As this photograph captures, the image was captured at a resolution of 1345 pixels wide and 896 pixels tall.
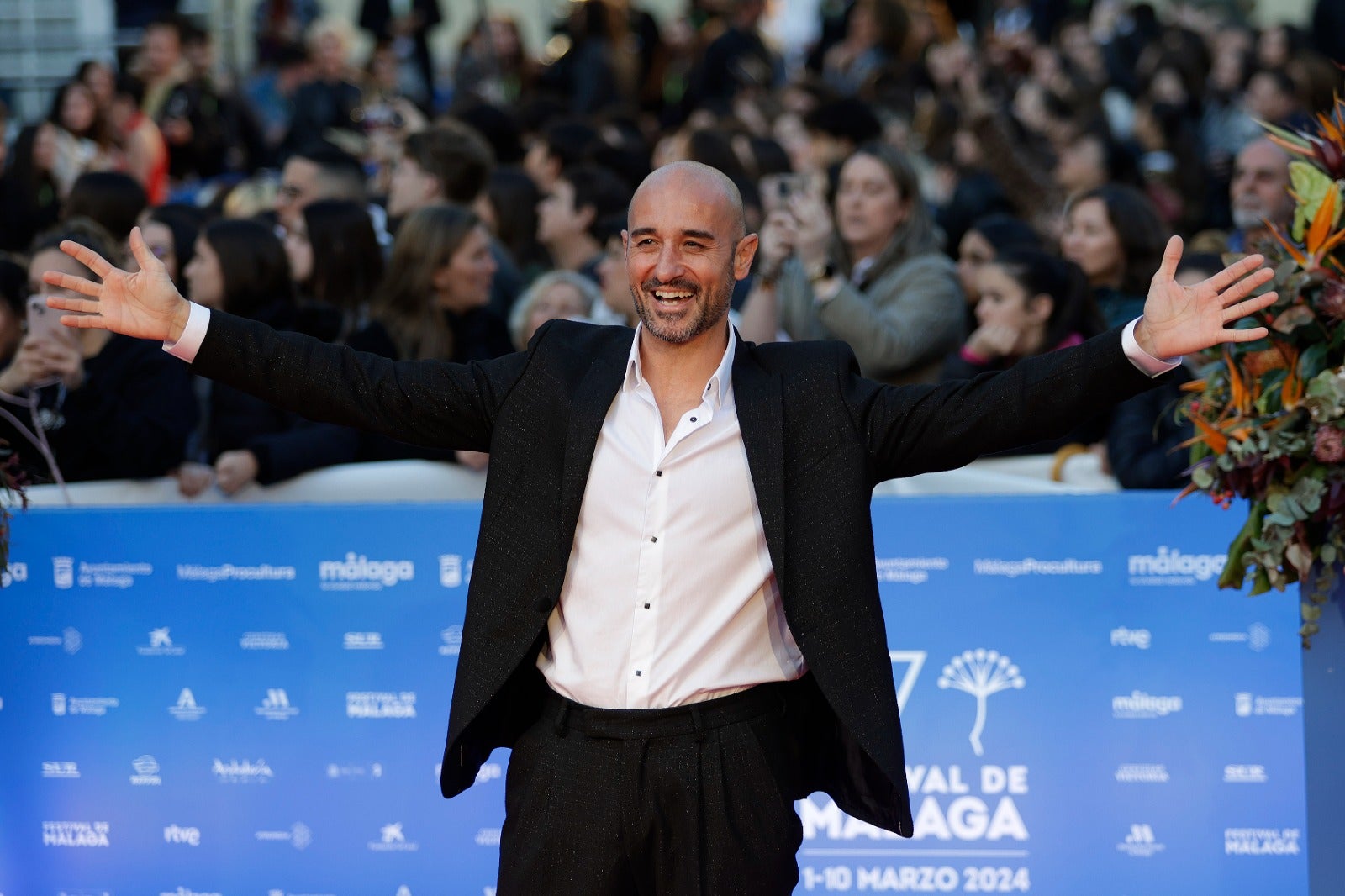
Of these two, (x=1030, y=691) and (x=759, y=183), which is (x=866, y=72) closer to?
(x=759, y=183)

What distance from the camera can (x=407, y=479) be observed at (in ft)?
19.1

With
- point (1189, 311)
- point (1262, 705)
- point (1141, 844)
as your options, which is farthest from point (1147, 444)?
point (1189, 311)

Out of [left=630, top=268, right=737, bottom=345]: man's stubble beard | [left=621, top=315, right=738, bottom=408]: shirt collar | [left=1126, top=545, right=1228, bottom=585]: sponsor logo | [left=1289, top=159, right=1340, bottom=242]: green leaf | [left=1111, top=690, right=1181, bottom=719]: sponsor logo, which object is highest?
[left=1289, top=159, right=1340, bottom=242]: green leaf

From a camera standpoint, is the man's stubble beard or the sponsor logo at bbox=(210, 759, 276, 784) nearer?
the man's stubble beard

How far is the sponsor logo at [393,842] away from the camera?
5.00 meters

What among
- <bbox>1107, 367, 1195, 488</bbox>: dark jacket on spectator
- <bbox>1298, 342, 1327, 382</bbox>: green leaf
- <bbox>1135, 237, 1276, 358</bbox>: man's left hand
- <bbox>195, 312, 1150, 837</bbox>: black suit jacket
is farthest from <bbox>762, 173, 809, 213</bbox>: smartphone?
<bbox>1135, 237, 1276, 358</bbox>: man's left hand

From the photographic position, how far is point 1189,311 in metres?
3.23

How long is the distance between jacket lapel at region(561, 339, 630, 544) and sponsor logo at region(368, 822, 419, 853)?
6.34 ft

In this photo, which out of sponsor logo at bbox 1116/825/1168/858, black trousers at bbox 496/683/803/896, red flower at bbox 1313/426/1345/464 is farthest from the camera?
sponsor logo at bbox 1116/825/1168/858

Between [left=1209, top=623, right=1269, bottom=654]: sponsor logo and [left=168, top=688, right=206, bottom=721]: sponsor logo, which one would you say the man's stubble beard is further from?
[left=168, top=688, right=206, bottom=721]: sponsor logo

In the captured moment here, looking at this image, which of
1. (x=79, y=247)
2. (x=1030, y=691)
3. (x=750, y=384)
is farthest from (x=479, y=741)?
(x=1030, y=691)

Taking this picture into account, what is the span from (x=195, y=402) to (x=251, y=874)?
72.3 inches

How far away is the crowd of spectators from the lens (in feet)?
20.0

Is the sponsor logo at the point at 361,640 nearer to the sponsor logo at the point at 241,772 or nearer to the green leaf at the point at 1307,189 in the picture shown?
the sponsor logo at the point at 241,772
